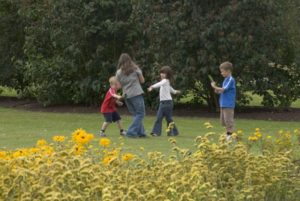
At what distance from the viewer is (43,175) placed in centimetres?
530

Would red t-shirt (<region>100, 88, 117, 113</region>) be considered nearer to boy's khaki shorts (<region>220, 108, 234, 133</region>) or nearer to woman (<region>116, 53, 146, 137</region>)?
woman (<region>116, 53, 146, 137</region>)

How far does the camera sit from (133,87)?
14.5m

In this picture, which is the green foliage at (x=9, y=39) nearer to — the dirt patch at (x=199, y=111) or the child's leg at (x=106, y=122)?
the dirt patch at (x=199, y=111)

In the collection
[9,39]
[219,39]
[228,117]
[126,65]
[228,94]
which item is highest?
[9,39]

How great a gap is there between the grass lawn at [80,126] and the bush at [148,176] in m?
5.40

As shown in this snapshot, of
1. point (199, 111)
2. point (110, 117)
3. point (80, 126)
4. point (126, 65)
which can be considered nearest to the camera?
point (126, 65)

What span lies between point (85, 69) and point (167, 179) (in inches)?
678

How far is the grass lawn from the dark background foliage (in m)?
1.55

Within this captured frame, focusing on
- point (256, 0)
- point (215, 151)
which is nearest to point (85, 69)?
point (256, 0)

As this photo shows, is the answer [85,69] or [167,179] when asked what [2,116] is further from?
[167,179]

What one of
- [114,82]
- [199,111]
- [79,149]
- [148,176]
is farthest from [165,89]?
[148,176]

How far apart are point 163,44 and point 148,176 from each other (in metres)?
14.6

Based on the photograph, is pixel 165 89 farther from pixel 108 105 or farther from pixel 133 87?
pixel 108 105

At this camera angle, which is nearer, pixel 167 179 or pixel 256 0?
pixel 167 179
